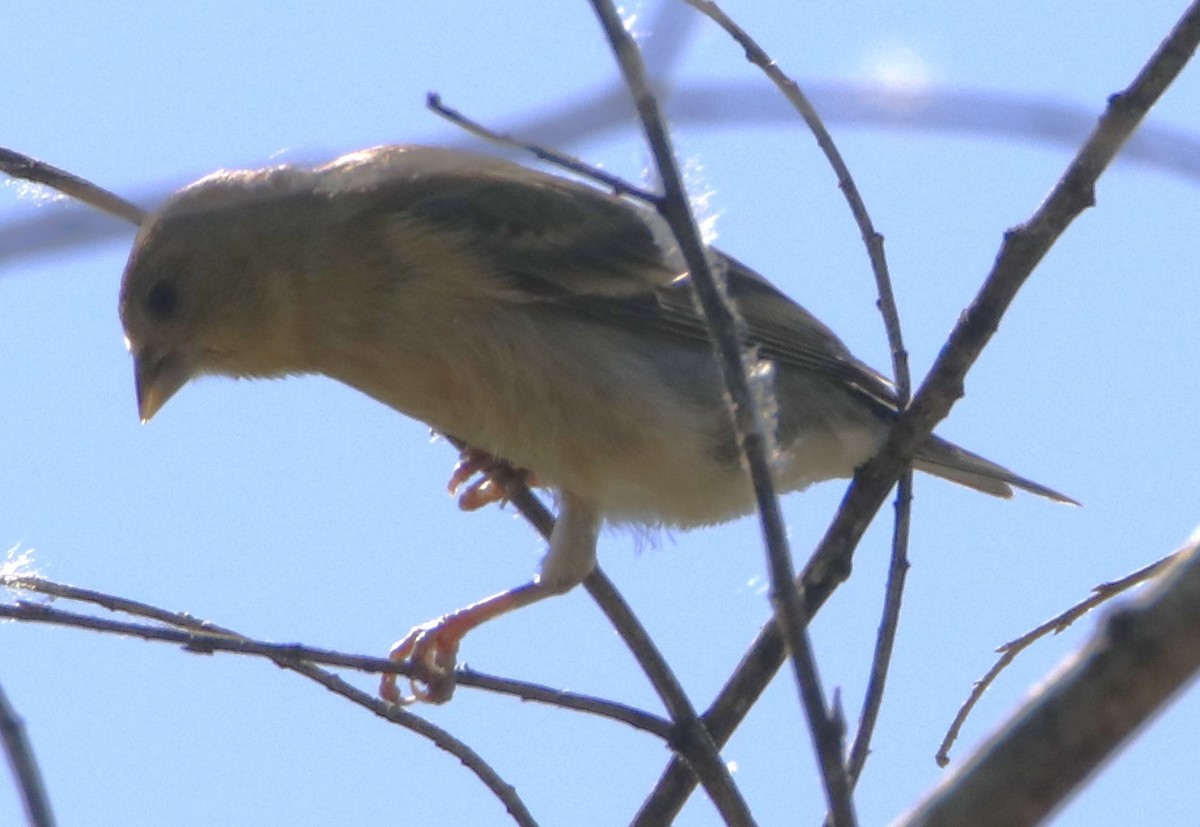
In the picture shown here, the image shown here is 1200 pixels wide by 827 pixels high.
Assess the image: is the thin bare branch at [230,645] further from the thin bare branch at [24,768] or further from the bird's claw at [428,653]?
the bird's claw at [428,653]

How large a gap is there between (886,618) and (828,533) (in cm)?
55

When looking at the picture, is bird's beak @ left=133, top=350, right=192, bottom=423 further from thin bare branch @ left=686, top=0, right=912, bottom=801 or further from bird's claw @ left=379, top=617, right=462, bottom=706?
thin bare branch @ left=686, top=0, right=912, bottom=801

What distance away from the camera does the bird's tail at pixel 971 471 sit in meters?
5.26

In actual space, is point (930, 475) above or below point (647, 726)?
above

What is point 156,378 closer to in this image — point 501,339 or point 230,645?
point 501,339

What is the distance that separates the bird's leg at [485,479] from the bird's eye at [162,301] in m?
1.04

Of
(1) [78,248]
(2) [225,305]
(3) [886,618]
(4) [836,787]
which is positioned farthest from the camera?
(2) [225,305]

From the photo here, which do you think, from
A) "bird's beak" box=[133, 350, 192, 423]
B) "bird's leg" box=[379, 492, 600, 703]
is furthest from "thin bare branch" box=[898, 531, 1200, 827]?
"bird's beak" box=[133, 350, 192, 423]

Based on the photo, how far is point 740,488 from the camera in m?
4.99

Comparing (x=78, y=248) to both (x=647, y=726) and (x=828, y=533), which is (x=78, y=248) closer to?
(x=647, y=726)

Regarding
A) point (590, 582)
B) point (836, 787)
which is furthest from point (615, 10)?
point (590, 582)

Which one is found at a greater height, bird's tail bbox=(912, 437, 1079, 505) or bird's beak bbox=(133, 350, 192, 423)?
bird's beak bbox=(133, 350, 192, 423)

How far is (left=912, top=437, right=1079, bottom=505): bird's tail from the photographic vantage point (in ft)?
17.3

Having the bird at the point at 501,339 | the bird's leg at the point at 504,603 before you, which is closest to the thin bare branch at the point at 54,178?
the bird at the point at 501,339
